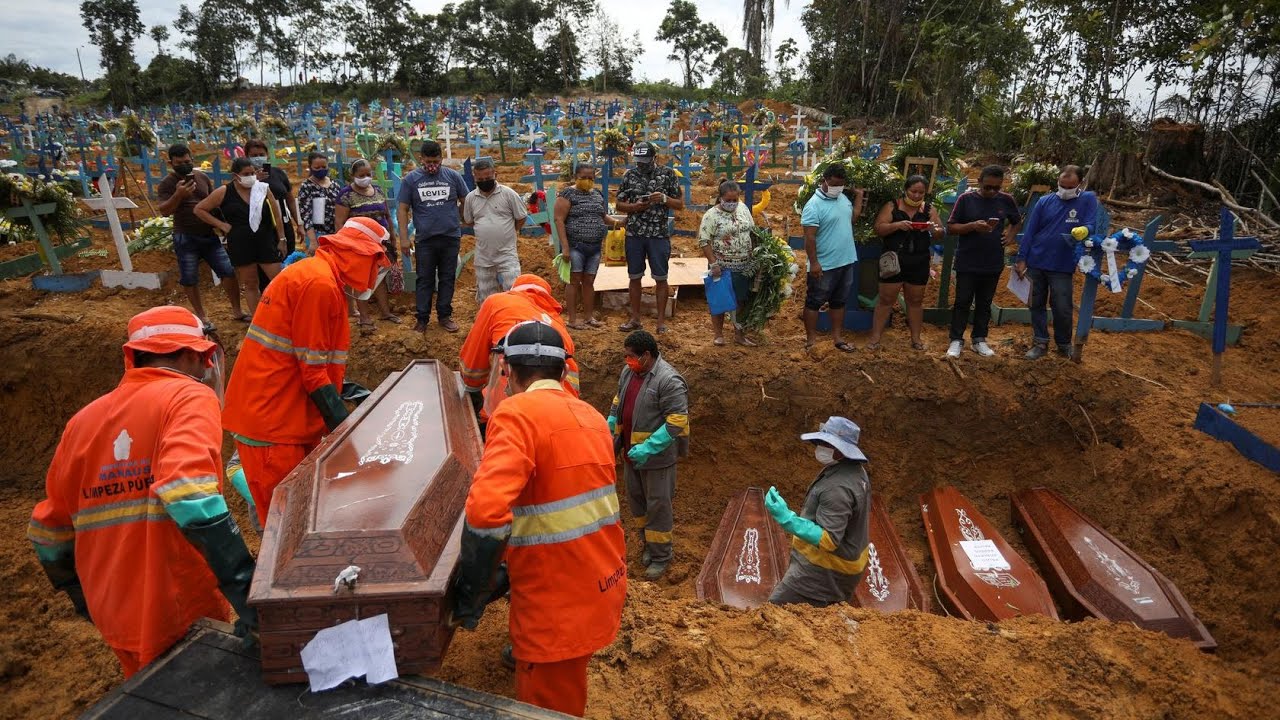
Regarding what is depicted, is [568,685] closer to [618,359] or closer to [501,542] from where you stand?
[501,542]

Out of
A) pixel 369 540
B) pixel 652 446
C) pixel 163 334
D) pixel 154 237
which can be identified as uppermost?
pixel 163 334

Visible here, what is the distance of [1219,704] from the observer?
294 cm

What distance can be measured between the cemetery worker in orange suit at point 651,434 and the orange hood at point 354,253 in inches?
61.7

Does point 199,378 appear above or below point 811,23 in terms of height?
below

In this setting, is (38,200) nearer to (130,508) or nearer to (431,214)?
(431,214)

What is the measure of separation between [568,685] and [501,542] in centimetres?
78

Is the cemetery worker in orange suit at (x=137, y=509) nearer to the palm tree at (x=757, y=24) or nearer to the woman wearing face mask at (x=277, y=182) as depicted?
the woman wearing face mask at (x=277, y=182)

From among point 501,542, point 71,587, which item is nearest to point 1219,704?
point 501,542

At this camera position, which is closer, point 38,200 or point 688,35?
point 38,200

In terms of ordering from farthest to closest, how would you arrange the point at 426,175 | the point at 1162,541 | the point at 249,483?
the point at 426,175 < the point at 1162,541 < the point at 249,483

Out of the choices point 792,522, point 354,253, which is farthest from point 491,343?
point 792,522

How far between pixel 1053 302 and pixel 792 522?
3992 mm

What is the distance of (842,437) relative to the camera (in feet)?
11.6

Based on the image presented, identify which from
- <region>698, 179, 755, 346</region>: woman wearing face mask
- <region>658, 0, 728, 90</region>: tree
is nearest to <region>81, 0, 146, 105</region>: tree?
<region>658, 0, 728, 90</region>: tree
